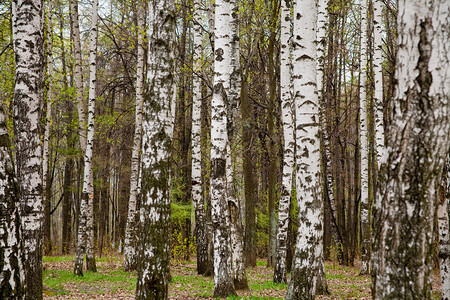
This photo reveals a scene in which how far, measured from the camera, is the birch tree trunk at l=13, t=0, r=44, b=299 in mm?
6062

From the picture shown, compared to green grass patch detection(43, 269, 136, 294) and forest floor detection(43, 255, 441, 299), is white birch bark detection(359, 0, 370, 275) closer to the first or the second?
forest floor detection(43, 255, 441, 299)

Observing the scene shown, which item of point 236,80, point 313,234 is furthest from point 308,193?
point 236,80

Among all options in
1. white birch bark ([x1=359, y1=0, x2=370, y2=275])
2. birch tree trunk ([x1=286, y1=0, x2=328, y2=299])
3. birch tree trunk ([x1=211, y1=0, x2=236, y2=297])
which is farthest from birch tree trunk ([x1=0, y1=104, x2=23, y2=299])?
white birch bark ([x1=359, y1=0, x2=370, y2=275])

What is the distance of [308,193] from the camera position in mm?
6086

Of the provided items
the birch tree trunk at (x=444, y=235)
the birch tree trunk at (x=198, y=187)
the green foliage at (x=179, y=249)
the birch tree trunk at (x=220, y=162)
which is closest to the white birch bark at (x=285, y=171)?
the birch tree trunk at (x=220, y=162)

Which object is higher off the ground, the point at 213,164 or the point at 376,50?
the point at 376,50

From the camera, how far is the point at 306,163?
6.17 metres

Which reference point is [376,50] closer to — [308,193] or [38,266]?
[308,193]

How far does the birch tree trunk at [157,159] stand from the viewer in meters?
4.83

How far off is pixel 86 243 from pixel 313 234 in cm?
964

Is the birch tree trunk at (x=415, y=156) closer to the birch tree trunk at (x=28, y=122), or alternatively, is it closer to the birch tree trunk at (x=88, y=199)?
the birch tree trunk at (x=28, y=122)

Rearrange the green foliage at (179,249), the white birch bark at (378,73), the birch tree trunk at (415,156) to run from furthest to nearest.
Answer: the green foliage at (179,249)
the white birch bark at (378,73)
the birch tree trunk at (415,156)

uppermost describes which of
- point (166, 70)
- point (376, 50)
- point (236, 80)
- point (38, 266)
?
point (376, 50)

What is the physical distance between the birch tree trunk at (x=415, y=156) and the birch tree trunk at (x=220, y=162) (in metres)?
5.17
